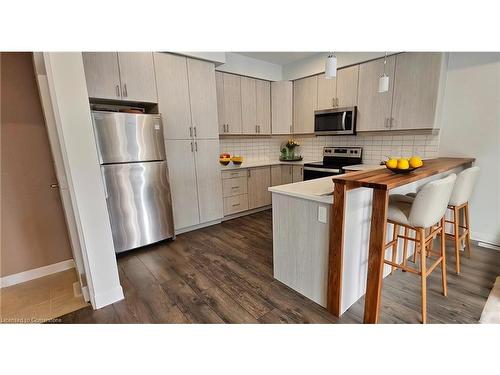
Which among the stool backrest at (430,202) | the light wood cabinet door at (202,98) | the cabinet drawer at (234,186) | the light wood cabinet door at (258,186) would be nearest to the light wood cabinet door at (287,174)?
the light wood cabinet door at (258,186)

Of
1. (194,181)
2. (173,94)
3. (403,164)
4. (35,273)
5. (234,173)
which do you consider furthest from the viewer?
(234,173)

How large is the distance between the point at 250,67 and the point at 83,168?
313cm

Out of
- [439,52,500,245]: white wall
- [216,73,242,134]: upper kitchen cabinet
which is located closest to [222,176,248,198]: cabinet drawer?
[216,73,242,134]: upper kitchen cabinet

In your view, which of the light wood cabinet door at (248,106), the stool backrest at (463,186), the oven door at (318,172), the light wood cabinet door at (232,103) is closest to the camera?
the stool backrest at (463,186)

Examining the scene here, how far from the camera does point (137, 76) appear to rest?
2574 millimetres

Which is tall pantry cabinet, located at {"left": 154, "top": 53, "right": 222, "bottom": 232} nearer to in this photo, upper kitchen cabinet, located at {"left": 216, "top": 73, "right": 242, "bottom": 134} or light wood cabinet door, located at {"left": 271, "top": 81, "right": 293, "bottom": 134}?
upper kitchen cabinet, located at {"left": 216, "top": 73, "right": 242, "bottom": 134}

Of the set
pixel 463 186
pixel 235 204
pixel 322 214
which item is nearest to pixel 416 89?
pixel 463 186

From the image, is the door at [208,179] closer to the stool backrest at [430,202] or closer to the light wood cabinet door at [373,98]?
the light wood cabinet door at [373,98]

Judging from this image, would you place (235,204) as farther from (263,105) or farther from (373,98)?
(373,98)

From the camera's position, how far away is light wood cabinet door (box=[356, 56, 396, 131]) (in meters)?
2.96

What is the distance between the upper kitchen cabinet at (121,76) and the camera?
7.59 feet

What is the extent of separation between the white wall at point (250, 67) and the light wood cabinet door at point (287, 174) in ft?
5.16
